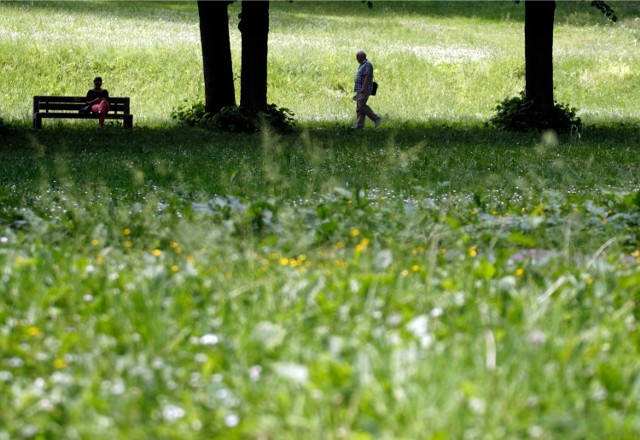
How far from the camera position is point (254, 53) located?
20.1 meters

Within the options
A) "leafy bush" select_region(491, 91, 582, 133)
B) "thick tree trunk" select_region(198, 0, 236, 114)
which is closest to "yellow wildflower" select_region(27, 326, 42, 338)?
"thick tree trunk" select_region(198, 0, 236, 114)

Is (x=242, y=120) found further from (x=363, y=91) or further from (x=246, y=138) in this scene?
(x=363, y=91)

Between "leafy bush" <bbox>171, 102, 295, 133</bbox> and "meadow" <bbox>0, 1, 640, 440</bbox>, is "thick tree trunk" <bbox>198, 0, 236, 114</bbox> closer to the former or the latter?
"leafy bush" <bbox>171, 102, 295, 133</bbox>

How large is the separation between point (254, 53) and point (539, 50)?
18.3 feet

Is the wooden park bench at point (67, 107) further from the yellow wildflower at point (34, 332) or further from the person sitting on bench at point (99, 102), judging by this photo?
the yellow wildflower at point (34, 332)

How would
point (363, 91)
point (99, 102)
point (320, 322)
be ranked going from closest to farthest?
point (320, 322) → point (99, 102) → point (363, 91)

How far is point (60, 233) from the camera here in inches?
265

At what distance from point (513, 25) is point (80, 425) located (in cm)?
5057

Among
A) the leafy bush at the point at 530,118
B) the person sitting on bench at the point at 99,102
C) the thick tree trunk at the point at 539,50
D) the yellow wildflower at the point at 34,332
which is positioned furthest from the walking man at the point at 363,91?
the yellow wildflower at the point at 34,332

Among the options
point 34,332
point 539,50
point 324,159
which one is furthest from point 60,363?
point 539,50

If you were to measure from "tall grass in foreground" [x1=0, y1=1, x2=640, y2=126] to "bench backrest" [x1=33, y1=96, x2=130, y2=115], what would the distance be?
1039 mm

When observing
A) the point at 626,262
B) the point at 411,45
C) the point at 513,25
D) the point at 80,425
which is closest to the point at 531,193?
the point at 626,262

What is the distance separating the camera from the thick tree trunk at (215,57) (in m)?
20.8

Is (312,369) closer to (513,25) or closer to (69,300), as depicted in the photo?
(69,300)
